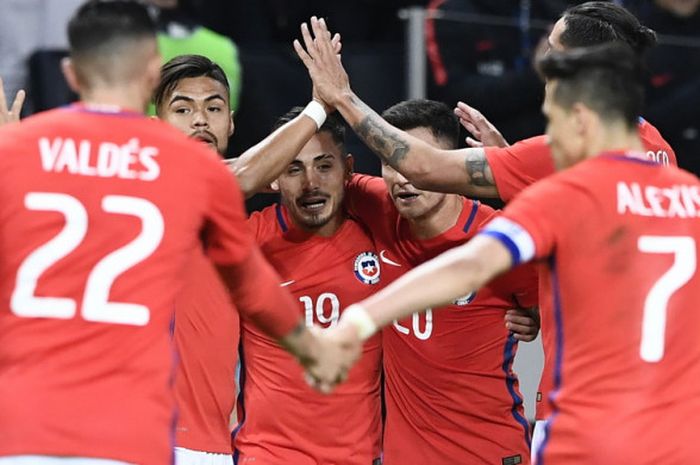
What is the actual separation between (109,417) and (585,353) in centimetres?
150

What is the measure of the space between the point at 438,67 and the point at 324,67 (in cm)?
252

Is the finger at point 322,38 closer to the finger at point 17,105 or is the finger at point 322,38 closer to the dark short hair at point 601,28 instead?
the dark short hair at point 601,28

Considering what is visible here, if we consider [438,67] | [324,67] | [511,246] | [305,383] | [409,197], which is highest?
[438,67]

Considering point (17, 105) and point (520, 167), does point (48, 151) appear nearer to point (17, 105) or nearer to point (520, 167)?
point (17, 105)

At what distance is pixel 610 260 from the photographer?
4.43m

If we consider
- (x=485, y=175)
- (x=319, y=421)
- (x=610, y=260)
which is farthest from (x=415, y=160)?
(x=610, y=260)

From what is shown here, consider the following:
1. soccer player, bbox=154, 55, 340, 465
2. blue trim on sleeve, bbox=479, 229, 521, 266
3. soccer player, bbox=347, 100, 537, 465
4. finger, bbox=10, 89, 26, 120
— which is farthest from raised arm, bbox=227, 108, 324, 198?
blue trim on sleeve, bbox=479, 229, 521, 266

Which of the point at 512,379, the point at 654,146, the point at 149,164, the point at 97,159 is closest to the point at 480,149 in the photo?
the point at 654,146

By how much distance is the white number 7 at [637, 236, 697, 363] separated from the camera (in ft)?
14.6

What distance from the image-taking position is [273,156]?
6020mm

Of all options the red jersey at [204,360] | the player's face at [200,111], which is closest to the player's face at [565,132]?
the red jersey at [204,360]

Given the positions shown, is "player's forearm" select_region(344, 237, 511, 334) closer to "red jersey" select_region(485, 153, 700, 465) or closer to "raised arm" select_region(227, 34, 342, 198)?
"red jersey" select_region(485, 153, 700, 465)

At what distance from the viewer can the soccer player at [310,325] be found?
629cm

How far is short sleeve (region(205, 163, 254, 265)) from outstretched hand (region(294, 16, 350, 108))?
1.71m
